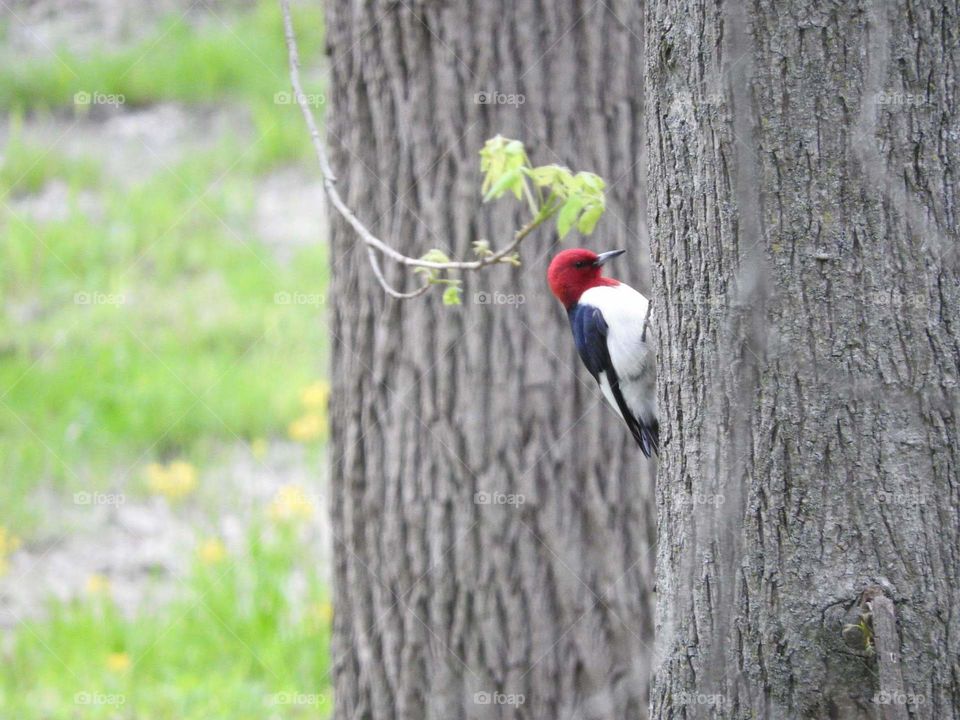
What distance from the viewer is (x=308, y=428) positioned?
4.87 metres

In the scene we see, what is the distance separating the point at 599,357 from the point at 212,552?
7.39 feet

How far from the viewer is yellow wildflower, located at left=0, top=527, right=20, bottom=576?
4.42 m

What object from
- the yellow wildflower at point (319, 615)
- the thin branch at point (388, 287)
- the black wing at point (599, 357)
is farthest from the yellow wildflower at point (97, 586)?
the thin branch at point (388, 287)

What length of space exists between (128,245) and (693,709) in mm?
5243

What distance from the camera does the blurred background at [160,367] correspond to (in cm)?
391

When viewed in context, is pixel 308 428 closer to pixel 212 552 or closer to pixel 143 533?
pixel 212 552

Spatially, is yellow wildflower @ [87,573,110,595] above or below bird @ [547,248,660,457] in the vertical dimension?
below

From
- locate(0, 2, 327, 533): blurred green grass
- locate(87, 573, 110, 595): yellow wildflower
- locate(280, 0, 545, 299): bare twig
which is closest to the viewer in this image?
locate(280, 0, 545, 299): bare twig

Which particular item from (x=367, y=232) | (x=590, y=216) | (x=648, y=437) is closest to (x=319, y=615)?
(x=648, y=437)

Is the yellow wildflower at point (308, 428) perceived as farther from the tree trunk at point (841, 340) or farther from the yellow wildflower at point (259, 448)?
the tree trunk at point (841, 340)

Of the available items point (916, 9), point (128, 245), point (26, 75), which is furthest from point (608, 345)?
point (26, 75)

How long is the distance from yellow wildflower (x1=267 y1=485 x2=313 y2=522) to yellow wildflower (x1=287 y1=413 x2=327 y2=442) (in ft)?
1.02

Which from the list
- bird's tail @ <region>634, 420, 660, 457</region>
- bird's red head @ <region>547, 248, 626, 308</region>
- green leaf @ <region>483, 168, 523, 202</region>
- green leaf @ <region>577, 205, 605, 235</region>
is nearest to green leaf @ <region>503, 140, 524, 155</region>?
green leaf @ <region>483, 168, 523, 202</region>

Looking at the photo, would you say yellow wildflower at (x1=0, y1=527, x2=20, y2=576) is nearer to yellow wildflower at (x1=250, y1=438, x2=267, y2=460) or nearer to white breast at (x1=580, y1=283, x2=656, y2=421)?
yellow wildflower at (x1=250, y1=438, x2=267, y2=460)
